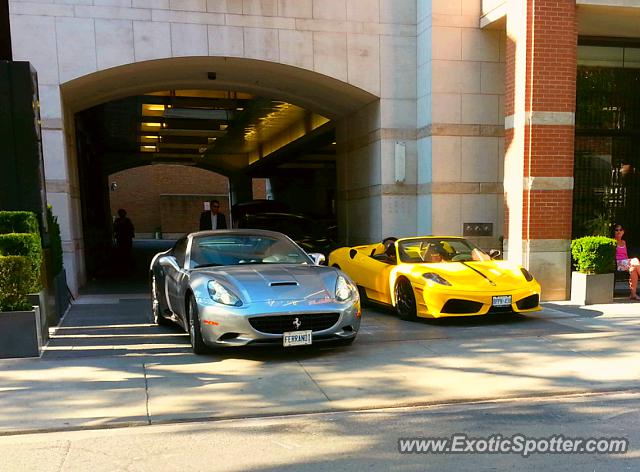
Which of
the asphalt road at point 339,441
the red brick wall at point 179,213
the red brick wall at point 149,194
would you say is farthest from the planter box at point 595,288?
the red brick wall at point 149,194

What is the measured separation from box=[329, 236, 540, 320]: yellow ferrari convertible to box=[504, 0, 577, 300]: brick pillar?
1569 mm

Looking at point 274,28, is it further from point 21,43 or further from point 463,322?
point 463,322

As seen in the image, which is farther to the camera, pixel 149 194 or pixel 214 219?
pixel 149 194

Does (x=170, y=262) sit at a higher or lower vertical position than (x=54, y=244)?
lower

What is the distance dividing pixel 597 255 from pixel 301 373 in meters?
6.29

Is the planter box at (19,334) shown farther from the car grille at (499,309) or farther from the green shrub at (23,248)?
the car grille at (499,309)

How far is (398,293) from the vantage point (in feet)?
26.8

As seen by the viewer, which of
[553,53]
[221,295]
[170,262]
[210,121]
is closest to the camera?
[221,295]

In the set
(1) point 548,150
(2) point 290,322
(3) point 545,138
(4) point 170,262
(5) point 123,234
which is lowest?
(2) point 290,322

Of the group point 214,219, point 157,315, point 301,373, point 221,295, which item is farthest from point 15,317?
point 214,219

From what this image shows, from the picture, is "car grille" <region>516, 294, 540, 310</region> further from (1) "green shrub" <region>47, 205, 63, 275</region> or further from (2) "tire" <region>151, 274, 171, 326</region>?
(1) "green shrub" <region>47, 205, 63, 275</region>

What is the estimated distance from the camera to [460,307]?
743 cm

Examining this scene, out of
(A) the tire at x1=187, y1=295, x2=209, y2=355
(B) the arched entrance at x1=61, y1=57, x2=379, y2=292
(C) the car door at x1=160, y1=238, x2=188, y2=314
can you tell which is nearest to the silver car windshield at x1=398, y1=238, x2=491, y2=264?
(C) the car door at x1=160, y1=238, x2=188, y2=314

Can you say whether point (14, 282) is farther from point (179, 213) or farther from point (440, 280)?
point (179, 213)
